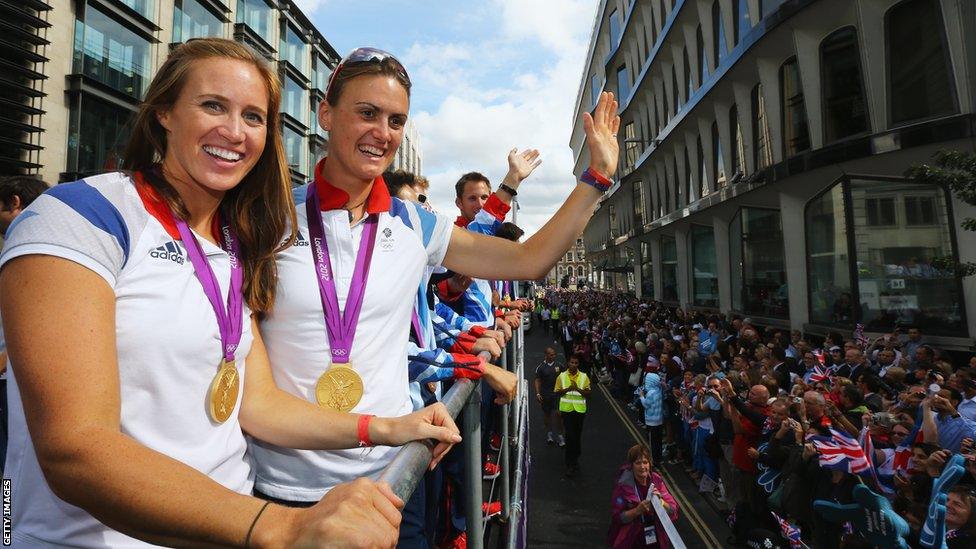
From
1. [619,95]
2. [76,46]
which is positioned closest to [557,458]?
[76,46]

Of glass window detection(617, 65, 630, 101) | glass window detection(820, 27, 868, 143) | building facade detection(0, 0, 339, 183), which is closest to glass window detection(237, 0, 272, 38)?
building facade detection(0, 0, 339, 183)

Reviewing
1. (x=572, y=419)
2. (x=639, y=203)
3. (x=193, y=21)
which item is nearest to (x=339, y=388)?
(x=572, y=419)

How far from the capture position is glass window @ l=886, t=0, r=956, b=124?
10117 millimetres

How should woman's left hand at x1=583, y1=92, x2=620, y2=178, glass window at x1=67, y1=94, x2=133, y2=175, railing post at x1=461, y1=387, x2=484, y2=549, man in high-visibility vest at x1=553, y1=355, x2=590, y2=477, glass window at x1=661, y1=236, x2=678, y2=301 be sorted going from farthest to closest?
glass window at x1=661, y1=236, x2=678, y2=301
glass window at x1=67, y1=94, x2=133, y2=175
man in high-visibility vest at x1=553, y1=355, x2=590, y2=477
woman's left hand at x1=583, y1=92, x2=620, y2=178
railing post at x1=461, y1=387, x2=484, y2=549

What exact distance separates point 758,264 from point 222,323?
18605 millimetres

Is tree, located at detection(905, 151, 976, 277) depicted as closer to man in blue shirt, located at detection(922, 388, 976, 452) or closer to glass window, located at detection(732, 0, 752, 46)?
man in blue shirt, located at detection(922, 388, 976, 452)

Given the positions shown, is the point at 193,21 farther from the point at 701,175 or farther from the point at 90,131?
the point at 701,175

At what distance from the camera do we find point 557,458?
39.4ft

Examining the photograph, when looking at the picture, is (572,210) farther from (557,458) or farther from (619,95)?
(619,95)

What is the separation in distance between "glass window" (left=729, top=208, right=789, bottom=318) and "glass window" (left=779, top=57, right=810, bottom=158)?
240cm

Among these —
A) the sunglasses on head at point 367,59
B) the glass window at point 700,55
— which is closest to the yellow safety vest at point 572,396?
the sunglasses on head at point 367,59

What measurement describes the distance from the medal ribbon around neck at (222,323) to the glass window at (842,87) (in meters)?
14.0

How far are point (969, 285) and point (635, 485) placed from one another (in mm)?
8437

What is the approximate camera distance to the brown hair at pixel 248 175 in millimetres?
1291
